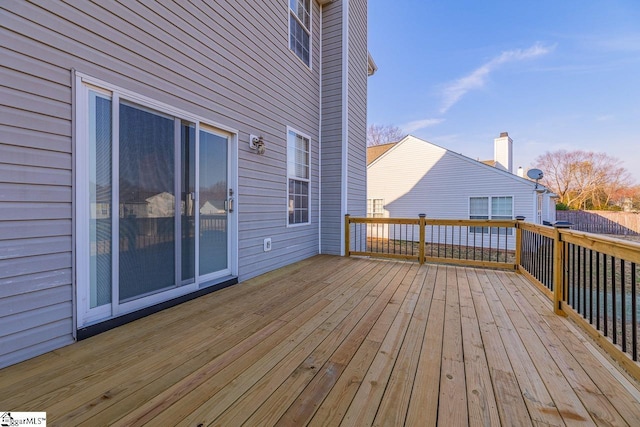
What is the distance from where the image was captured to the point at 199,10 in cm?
272

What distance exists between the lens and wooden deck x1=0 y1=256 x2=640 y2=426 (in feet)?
3.98

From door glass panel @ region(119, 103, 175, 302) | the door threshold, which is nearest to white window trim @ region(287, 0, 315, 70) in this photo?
door glass panel @ region(119, 103, 175, 302)

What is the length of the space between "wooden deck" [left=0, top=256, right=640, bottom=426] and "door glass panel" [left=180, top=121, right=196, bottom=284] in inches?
16.0

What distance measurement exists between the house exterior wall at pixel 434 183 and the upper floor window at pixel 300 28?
24.1 feet

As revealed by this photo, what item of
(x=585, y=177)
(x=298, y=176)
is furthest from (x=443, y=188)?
Result: (x=585, y=177)

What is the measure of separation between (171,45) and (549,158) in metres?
29.7

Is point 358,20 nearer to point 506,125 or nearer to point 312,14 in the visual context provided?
point 312,14

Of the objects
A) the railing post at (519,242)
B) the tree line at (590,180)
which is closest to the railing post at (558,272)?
the railing post at (519,242)

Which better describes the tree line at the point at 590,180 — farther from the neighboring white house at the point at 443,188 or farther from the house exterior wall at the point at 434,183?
the house exterior wall at the point at 434,183

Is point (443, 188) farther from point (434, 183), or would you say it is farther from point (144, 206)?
point (144, 206)

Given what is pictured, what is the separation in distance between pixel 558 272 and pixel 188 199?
3.76 metres

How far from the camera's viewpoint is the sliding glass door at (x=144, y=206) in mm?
1944

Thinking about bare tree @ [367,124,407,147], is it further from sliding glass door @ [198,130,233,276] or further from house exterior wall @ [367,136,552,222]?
sliding glass door @ [198,130,233,276]

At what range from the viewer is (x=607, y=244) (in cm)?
182
